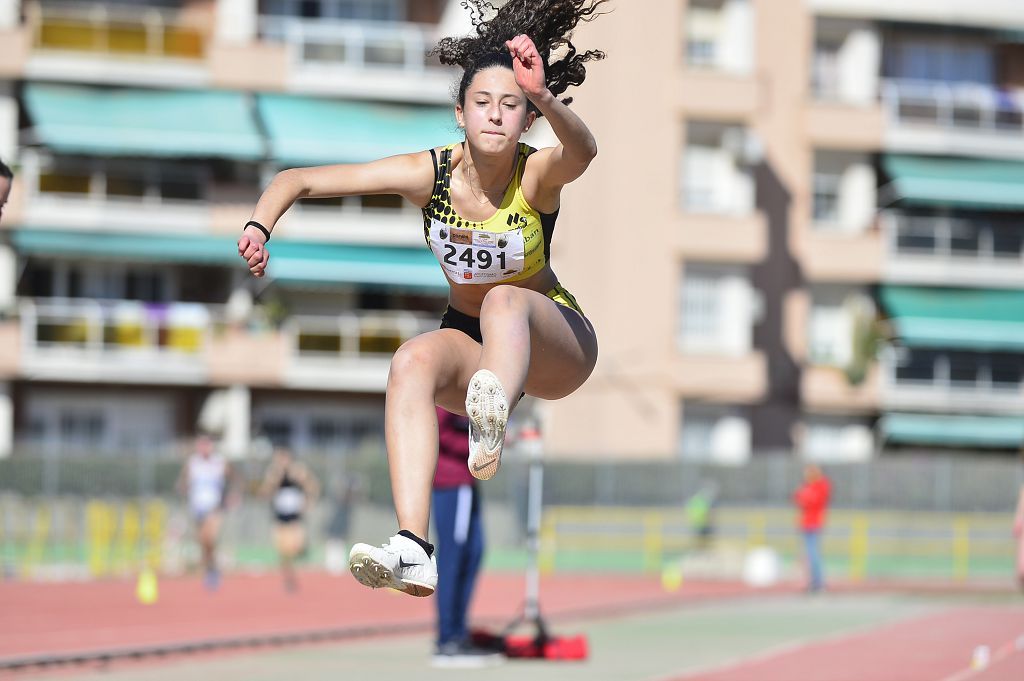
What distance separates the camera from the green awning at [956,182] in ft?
143

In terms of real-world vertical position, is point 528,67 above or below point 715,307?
above

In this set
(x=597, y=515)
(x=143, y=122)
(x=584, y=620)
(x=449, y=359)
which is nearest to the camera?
(x=449, y=359)

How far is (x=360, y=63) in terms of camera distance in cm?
4059

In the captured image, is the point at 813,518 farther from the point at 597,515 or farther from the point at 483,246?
the point at 483,246

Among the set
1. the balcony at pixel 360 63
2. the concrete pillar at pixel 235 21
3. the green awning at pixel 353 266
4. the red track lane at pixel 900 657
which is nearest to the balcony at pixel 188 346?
the green awning at pixel 353 266

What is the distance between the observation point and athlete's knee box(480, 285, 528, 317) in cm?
669

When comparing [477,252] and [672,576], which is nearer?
[477,252]

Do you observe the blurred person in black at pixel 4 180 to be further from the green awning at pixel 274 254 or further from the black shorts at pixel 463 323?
the green awning at pixel 274 254

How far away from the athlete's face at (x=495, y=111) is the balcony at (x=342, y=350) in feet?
107

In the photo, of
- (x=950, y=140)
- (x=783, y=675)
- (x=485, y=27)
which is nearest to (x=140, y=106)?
(x=950, y=140)

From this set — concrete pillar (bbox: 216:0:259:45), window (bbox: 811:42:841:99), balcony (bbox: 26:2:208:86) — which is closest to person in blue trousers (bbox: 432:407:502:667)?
balcony (bbox: 26:2:208:86)

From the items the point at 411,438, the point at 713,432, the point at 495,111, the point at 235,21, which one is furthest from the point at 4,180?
the point at 713,432

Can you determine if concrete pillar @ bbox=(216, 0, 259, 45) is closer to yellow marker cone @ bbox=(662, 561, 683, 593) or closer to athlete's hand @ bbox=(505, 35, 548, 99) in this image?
yellow marker cone @ bbox=(662, 561, 683, 593)

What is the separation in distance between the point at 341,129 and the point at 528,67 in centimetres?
3346
